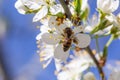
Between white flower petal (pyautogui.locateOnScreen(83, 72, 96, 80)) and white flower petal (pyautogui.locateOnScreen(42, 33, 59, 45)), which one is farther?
Result: white flower petal (pyautogui.locateOnScreen(83, 72, 96, 80))

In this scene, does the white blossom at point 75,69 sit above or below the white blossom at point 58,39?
below

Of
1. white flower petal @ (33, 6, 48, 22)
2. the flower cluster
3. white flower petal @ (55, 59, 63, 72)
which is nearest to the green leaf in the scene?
the flower cluster

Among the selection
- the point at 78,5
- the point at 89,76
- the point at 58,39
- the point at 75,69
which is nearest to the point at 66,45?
the point at 58,39

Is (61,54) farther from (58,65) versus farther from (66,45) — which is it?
(58,65)

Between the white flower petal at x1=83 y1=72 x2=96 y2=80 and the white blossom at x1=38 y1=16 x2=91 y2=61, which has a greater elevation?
the white blossom at x1=38 y1=16 x2=91 y2=61

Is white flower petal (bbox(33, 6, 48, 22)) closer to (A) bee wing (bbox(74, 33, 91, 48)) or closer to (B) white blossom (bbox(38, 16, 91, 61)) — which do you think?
(B) white blossom (bbox(38, 16, 91, 61))

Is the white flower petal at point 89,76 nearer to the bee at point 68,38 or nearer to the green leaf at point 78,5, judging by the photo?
the bee at point 68,38

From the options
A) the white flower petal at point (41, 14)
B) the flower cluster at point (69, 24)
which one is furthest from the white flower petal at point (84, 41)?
the white flower petal at point (41, 14)

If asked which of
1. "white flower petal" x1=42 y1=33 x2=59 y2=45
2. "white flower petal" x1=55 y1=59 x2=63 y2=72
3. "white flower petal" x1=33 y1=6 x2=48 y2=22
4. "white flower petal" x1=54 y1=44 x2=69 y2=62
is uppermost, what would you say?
"white flower petal" x1=33 y1=6 x2=48 y2=22

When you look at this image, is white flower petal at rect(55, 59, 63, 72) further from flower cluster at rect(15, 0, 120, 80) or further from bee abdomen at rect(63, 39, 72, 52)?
bee abdomen at rect(63, 39, 72, 52)

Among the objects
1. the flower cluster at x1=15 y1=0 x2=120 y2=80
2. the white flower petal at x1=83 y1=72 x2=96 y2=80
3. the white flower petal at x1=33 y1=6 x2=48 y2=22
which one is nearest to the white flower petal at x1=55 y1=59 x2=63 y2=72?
the flower cluster at x1=15 y1=0 x2=120 y2=80
